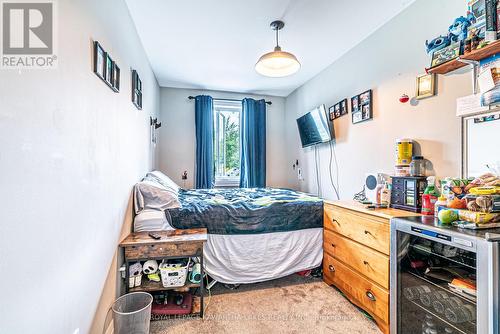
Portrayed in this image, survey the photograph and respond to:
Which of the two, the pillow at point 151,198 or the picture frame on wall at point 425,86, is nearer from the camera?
the picture frame on wall at point 425,86

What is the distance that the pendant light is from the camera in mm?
2099

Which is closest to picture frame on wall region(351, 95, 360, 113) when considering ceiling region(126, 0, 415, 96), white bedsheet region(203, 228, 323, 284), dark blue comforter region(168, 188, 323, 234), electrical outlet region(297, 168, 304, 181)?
ceiling region(126, 0, 415, 96)

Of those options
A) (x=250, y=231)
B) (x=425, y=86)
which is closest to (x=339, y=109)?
(x=425, y=86)

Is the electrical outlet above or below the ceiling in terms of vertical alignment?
below

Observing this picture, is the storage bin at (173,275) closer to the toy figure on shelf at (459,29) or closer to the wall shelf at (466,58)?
the wall shelf at (466,58)

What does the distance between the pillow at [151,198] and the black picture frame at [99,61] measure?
3.46 feet

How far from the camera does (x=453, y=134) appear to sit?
65.9 inches

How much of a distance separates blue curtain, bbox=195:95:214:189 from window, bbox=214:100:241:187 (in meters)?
0.27

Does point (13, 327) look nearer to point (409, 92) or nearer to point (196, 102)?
point (409, 92)

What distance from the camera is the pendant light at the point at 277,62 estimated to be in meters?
2.10

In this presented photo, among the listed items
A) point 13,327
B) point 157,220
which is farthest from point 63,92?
point 157,220

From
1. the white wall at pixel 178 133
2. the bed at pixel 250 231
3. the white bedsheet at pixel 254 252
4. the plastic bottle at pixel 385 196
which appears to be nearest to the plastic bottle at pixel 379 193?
the plastic bottle at pixel 385 196

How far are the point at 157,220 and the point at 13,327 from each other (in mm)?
1316

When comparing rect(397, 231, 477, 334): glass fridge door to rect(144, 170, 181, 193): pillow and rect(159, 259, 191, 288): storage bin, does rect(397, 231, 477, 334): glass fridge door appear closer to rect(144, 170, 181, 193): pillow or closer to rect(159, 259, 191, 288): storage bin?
rect(159, 259, 191, 288): storage bin
